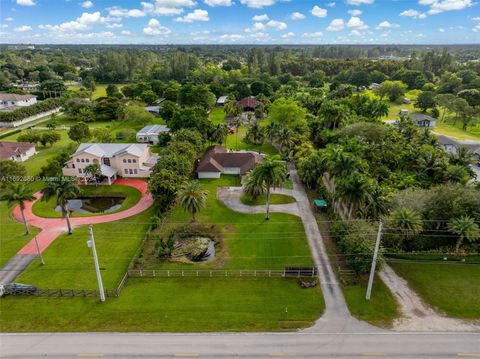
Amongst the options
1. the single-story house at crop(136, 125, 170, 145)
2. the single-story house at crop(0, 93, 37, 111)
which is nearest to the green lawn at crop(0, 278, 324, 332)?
the single-story house at crop(136, 125, 170, 145)

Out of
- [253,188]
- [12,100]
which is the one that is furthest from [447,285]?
[12,100]

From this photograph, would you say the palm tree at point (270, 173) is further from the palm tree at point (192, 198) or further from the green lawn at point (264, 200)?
the palm tree at point (192, 198)

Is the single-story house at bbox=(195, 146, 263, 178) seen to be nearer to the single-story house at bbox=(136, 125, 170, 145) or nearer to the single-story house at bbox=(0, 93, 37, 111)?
the single-story house at bbox=(136, 125, 170, 145)

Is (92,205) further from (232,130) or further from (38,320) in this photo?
(232,130)

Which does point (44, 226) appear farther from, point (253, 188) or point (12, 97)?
point (12, 97)

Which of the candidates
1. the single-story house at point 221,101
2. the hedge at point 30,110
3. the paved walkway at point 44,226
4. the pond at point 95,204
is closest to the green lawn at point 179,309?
the paved walkway at point 44,226
